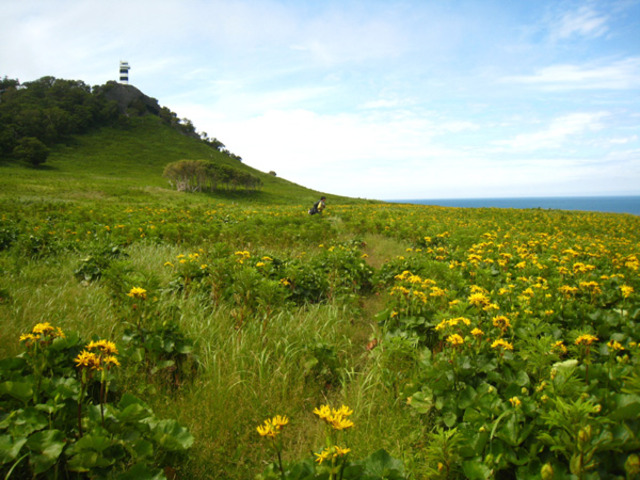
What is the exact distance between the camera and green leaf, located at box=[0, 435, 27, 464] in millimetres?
1493

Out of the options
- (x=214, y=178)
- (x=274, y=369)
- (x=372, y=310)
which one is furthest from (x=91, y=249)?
(x=214, y=178)

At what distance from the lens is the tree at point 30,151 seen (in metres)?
44.1

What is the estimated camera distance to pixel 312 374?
307 centimetres

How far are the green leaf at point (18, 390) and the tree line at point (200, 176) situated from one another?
45769 mm

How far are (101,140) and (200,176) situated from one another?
36412mm

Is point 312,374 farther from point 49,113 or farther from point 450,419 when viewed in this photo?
point 49,113

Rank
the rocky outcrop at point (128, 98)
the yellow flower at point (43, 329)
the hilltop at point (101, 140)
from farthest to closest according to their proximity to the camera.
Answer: the rocky outcrop at point (128, 98) < the hilltop at point (101, 140) < the yellow flower at point (43, 329)

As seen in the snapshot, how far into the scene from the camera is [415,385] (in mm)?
2436

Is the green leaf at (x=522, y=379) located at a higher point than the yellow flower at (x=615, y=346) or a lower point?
lower

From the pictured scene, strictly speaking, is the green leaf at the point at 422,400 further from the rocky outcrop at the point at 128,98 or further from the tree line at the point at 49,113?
the rocky outcrop at the point at 128,98

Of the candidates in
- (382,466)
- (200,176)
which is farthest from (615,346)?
(200,176)

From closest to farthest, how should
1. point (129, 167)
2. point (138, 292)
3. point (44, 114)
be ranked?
point (138, 292) < point (129, 167) < point (44, 114)

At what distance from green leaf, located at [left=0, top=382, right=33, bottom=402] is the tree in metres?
58.2

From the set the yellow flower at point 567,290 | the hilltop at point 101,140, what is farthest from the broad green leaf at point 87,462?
the hilltop at point 101,140
